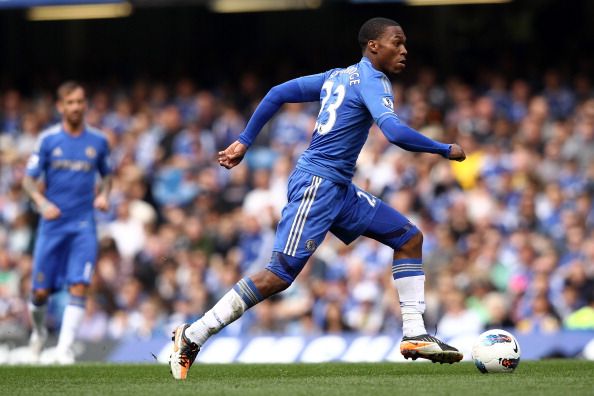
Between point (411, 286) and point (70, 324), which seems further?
point (70, 324)

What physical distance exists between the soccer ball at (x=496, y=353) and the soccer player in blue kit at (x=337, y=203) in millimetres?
248

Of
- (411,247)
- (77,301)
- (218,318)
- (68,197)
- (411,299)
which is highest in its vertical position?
(68,197)

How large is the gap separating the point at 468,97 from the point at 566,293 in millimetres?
4807

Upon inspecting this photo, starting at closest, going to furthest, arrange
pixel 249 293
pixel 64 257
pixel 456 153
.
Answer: pixel 456 153
pixel 249 293
pixel 64 257

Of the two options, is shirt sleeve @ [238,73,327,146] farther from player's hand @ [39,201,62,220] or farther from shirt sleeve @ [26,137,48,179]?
shirt sleeve @ [26,137,48,179]

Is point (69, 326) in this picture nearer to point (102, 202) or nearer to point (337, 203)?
point (102, 202)

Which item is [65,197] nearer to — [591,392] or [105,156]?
[105,156]

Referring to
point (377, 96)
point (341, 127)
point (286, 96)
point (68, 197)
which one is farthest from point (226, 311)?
point (68, 197)

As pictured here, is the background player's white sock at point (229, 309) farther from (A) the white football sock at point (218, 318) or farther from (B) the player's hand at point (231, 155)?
(B) the player's hand at point (231, 155)

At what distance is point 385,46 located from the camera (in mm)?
8969

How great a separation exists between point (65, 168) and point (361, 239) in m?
5.36

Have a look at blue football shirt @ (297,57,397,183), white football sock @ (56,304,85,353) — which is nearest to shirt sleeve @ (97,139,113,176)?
white football sock @ (56,304,85,353)

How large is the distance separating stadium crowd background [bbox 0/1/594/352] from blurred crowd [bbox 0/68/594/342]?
23 millimetres

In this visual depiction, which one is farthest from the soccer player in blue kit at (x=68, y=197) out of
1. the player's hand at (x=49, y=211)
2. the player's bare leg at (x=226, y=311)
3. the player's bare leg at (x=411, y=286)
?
the player's bare leg at (x=411, y=286)
